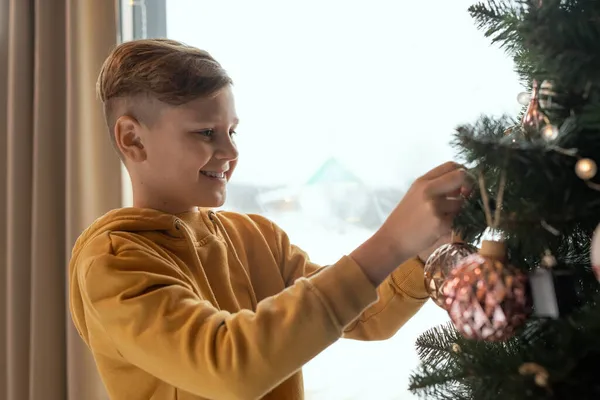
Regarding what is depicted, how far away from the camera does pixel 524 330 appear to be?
66 cm

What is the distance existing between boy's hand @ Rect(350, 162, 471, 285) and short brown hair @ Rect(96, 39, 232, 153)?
374mm

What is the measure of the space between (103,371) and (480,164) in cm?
64

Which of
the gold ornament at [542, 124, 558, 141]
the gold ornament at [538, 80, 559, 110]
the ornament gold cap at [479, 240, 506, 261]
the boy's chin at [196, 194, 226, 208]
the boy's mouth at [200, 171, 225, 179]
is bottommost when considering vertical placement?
the boy's chin at [196, 194, 226, 208]

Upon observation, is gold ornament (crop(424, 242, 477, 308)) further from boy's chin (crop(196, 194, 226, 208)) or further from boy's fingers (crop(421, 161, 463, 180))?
boy's chin (crop(196, 194, 226, 208))

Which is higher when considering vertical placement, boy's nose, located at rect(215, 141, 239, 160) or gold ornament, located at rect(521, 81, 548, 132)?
gold ornament, located at rect(521, 81, 548, 132)

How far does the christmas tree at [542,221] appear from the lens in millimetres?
563

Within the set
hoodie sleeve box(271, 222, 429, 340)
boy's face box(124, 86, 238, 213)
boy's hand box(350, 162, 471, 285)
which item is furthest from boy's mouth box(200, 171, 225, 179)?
boy's hand box(350, 162, 471, 285)

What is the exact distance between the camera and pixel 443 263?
0.70 m

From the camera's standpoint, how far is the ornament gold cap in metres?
0.63

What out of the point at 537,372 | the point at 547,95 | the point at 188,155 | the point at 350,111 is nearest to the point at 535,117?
the point at 547,95

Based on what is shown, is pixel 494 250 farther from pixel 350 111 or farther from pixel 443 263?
pixel 350 111

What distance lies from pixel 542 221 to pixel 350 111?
99cm

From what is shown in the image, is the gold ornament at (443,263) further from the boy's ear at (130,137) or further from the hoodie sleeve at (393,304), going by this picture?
the boy's ear at (130,137)

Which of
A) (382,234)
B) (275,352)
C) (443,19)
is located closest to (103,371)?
(275,352)
